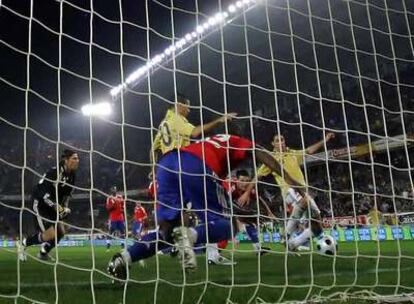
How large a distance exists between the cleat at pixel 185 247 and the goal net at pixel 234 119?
110mm

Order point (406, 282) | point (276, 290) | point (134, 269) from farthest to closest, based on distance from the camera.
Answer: point (134, 269)
point (406, 282)
point (276, 290)

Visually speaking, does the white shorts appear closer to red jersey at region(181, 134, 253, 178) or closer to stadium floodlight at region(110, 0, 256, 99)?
stadium floodlight at region(110, 0, 256, 99)

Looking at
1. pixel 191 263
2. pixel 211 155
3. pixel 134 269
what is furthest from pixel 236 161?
pixel 134 269

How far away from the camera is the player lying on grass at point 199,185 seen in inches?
141

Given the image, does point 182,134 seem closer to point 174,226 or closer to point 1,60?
point 174,226

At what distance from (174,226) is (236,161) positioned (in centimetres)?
67

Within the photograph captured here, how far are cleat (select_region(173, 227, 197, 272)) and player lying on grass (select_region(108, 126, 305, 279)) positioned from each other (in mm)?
54

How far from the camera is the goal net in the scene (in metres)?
3.29

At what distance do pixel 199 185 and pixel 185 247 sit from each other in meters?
0.81

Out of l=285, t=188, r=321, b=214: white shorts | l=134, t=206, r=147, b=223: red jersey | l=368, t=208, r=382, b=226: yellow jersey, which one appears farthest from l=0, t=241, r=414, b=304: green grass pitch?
l=134, t=206, r=147, b=223: red jersey

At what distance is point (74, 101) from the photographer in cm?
1677

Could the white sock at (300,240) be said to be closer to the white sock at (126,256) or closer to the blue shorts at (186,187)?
the blue shorts at (186,187)

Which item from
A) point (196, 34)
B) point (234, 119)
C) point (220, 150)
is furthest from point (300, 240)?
point (196, 34)

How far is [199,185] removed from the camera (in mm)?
3961
